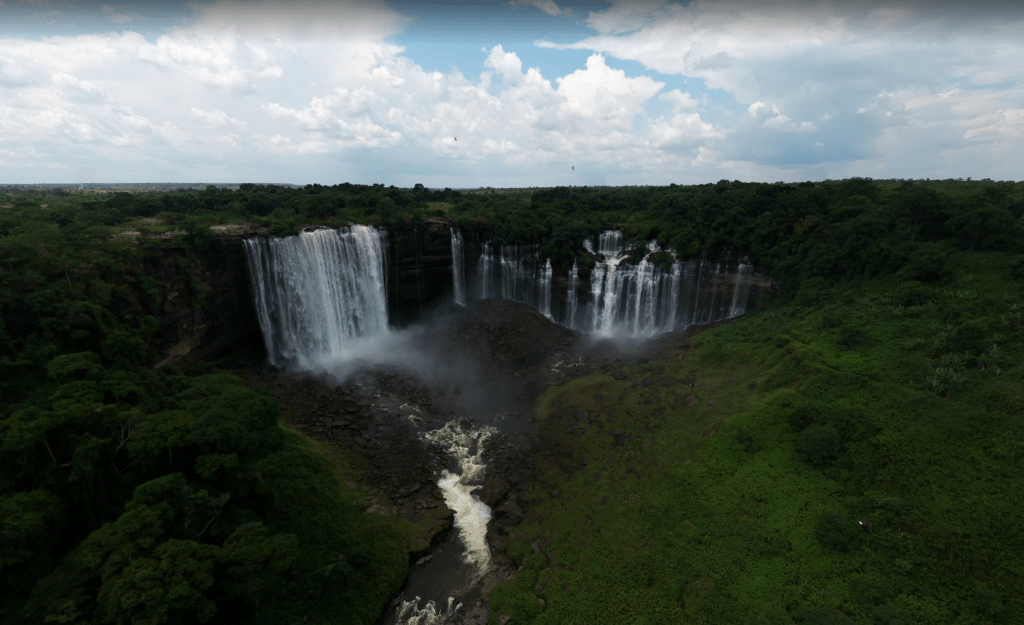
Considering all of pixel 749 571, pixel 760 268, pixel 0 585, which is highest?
pixel 760 268

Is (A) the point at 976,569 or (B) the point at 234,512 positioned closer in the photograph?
(A) the point at 976,569

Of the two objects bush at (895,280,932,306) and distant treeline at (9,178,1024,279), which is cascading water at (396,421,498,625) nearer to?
distant treeline at (9,178,1024,279)

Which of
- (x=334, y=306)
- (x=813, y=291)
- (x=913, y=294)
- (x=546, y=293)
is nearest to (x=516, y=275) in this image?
(x=546, y=293)

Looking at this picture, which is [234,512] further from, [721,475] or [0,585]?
[721,475]

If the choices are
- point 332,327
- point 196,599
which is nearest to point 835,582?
point 196,599

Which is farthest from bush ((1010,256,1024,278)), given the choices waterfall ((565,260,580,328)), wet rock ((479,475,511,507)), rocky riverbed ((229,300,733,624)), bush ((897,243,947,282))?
wet rock ((479,475,511,507))

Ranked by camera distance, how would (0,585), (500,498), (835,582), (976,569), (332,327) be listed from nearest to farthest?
(0,585) → (976,569) → (835,582) → (500,498) → (332,327)

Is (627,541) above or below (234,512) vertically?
below
